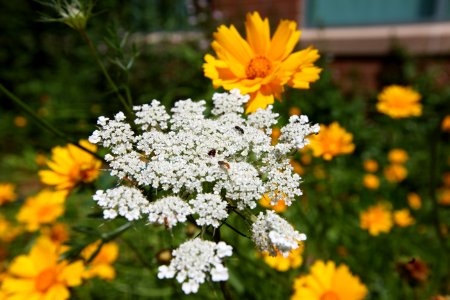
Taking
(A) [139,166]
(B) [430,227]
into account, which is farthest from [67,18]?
(B) [430,227]

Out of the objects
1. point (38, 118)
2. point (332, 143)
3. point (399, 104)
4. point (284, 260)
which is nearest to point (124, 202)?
point (38, 118)

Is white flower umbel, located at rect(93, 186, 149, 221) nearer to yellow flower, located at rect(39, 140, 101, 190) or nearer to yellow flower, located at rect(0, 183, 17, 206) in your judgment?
yellow flower, located at rect(39, 140, 101, 190)

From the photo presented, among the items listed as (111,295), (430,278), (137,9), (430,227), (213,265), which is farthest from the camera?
(137,9)

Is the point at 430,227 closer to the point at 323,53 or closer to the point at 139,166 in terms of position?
the point at 323,53

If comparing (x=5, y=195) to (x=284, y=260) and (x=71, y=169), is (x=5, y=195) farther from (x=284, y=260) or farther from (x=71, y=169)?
(x=284, y=260)

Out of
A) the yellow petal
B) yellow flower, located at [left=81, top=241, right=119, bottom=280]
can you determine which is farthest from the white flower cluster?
yellow flower, located at [left=81, top=241, right=119, bottom=280]
